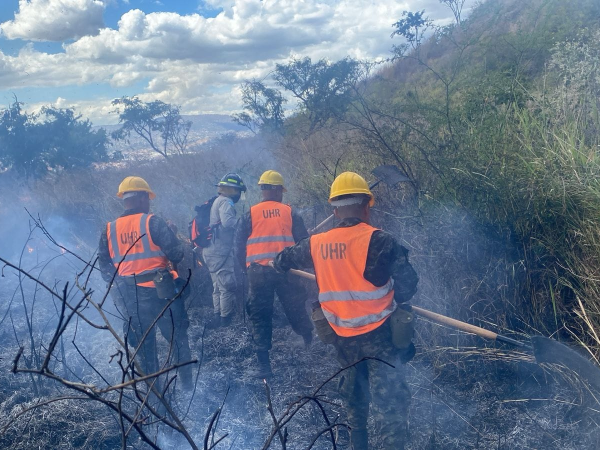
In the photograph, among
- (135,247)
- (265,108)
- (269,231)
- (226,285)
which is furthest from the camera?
(265,108)

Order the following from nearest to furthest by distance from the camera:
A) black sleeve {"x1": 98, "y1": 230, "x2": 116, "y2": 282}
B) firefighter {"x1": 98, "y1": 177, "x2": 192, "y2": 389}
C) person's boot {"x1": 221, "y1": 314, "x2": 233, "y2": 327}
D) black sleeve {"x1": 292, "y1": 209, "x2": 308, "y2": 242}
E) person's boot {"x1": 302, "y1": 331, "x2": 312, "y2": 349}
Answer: firefighter {"x1": 98, "y1": 177, "x2": 192, "y2": 389}
black sleeve {"x1": 98, "y1": 230, "x2": 116, "y2": 282}
black sleeve {"x1": 292, "y1": 209, "x2": 308, "y2": 242}
person's boot {"x1": 302, "y1": 331, "x2": 312, "y2": 349}
person's boot {"x1": 221, "y1": 314, "x2": 233, "y2": 327}

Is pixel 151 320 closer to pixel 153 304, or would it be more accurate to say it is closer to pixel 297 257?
pixel 153 304

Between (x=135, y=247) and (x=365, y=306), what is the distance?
7.86 ft

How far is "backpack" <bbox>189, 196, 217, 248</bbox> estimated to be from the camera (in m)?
5.76

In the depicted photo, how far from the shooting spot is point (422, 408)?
364cm

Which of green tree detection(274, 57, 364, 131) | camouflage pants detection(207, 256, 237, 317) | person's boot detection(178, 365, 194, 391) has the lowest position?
person's boot detection(178, 365, 194, 391)

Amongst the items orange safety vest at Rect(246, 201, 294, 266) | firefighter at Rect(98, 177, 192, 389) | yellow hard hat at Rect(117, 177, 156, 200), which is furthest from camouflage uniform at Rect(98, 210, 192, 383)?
orange safety vest at Rect(246, 201, 294, 266)

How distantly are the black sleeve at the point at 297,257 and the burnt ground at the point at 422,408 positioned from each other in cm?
109

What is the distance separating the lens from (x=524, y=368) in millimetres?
3578

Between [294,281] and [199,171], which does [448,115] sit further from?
[199,171]

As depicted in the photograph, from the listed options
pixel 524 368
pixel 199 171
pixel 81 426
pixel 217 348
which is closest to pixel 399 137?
A: pixel 524 368

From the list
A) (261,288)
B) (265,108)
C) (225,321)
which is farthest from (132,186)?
(265,108)

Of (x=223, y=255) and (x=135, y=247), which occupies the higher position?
(x=135, y=247)

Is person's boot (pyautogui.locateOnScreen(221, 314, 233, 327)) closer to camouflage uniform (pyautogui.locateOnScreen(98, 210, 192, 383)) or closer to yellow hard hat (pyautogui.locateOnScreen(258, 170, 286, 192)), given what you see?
camouflage uniform (pyautogui.locateOnScreen(98, 210, 192, 383))
